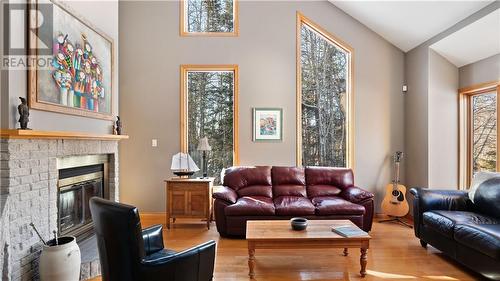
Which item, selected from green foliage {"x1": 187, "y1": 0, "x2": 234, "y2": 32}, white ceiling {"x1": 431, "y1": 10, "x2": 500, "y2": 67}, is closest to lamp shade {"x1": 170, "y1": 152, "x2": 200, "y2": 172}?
green foliage {"x1": 187, "y1": 0, "x2": 234, "y2": 32}

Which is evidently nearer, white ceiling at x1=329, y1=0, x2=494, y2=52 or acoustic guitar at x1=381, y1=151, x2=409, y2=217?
white ceiling at x1=329, y1=0, x2=494, y2=52

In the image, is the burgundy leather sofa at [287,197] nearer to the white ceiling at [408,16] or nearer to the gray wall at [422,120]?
the gray wall at [422,120]

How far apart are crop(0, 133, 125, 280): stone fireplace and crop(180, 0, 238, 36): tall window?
8.12ft

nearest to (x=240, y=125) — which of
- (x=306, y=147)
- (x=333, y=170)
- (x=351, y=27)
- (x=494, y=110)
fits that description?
(x=306, y=147)

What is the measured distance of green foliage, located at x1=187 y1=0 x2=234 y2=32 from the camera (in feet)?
15.6

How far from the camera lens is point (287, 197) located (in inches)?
160

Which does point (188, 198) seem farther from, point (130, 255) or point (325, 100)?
point (325, 100)

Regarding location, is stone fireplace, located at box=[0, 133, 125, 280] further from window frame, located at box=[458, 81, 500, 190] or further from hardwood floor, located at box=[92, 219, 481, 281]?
window frame, located at box=[458, 81, 500, 190]

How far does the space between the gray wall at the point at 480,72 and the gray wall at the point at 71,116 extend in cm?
508

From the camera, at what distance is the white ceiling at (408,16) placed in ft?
11.5

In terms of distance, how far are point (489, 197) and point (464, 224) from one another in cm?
61

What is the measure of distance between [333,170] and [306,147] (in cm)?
65

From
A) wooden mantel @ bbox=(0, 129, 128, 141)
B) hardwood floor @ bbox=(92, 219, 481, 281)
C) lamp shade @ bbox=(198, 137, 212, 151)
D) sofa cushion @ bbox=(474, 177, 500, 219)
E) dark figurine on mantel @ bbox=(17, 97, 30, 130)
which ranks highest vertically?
dark figurine on mantel @ bbox=(17, 97, 30, 130)

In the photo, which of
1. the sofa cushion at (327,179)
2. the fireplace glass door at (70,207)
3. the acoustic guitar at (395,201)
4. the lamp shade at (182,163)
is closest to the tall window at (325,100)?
the sofa cushion at (327,179)
